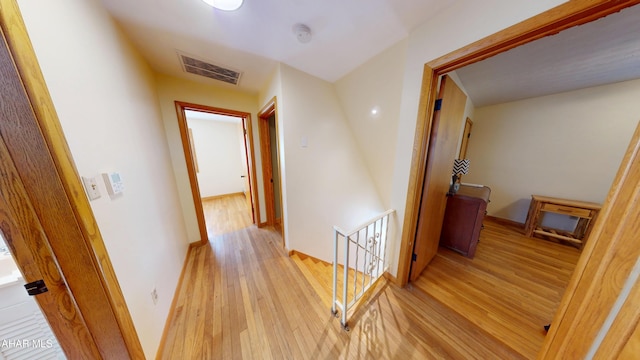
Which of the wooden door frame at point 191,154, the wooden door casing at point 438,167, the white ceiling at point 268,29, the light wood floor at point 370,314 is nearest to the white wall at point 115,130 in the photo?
the white ceiling at point 268,29

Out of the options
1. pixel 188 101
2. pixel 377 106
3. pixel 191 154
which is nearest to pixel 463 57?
pixel 377 106

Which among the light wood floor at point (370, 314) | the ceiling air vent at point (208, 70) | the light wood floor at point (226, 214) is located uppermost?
the ceiling air vent at point (208, 70)

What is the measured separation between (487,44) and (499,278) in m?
2.20

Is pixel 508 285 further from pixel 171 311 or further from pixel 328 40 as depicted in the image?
pixel 171 311

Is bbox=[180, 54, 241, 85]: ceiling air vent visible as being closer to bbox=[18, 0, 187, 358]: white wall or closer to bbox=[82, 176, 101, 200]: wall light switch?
bbox=[18, 0, 187, 358]: white wall

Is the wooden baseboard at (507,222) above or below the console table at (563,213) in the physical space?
below

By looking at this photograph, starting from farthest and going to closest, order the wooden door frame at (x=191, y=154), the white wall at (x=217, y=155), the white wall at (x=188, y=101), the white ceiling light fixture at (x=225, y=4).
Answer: the white wall at (x=217, y=155) → the wooden door frame at (x=191, y=154) → the white wall at (x=188, y=101) → the white ceiling light fixture at (x=225, y=4)

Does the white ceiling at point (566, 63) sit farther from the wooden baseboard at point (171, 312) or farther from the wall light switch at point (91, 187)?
the wooden baseboard at point (171, 312)

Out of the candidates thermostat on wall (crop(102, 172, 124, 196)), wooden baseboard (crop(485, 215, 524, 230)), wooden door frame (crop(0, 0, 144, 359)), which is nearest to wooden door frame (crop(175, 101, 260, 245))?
thermostat on wall (crop(102, 172, 124, 196))

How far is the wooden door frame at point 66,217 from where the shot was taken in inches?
Result: 21.6

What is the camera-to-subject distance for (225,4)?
995 mm

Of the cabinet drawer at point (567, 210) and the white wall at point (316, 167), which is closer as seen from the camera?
the white wall at point (316, 167)

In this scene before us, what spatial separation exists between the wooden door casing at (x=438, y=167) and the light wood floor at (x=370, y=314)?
1.14 feet

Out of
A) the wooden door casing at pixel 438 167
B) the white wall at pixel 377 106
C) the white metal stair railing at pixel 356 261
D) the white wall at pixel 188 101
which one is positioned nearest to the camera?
the white metal stair railing at pixel 356 261
